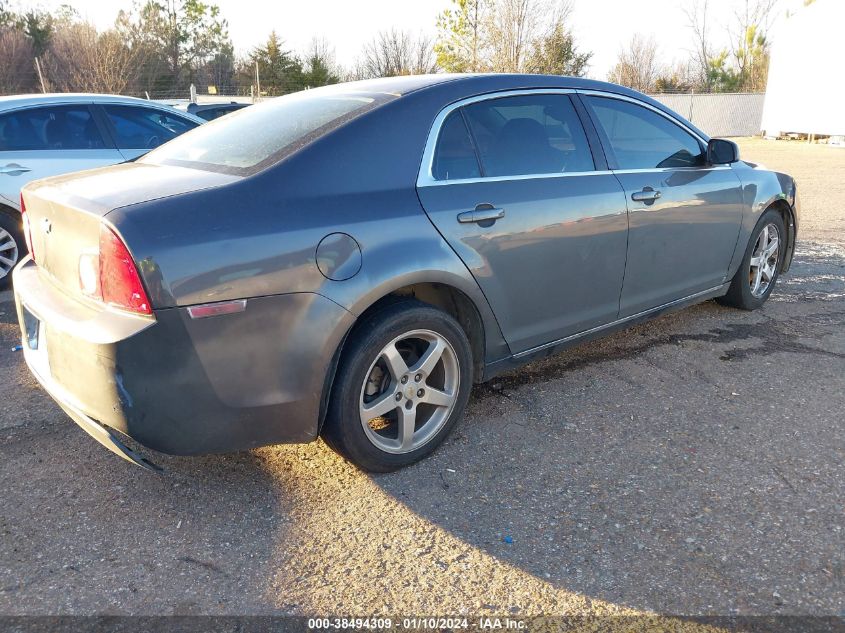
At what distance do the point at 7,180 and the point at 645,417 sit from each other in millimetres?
5428

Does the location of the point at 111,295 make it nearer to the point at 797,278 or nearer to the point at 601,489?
the point at 601,489

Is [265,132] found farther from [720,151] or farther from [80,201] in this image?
[720,151]

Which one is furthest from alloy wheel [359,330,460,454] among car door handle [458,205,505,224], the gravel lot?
car door handle [458,205,505,224]

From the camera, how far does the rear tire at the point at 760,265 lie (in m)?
4.80

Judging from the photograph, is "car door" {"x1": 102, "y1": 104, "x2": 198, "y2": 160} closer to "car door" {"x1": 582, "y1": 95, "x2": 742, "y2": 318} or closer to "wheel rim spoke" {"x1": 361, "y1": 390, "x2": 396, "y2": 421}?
"car door" {"x1": 582, "y1": 95, "x2": 742, "y2": 318}

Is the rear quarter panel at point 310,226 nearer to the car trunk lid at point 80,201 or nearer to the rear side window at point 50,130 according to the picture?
the car trunk lid at point 80,201

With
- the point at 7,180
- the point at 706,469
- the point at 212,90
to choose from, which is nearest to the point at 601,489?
the point at 706,469

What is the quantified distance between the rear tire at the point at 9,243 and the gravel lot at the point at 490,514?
94.1 inches

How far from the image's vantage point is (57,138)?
6035mm

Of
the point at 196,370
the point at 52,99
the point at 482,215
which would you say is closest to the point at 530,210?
the point at 482,215

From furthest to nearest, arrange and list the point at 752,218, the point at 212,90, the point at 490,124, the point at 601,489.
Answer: the point at 212,90, the point at 752,218, the point at 490,124, the point at 601,489

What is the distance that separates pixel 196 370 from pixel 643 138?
293 cm

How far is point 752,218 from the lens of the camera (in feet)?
15.2

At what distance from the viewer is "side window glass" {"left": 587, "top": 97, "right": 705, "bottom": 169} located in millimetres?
3744
